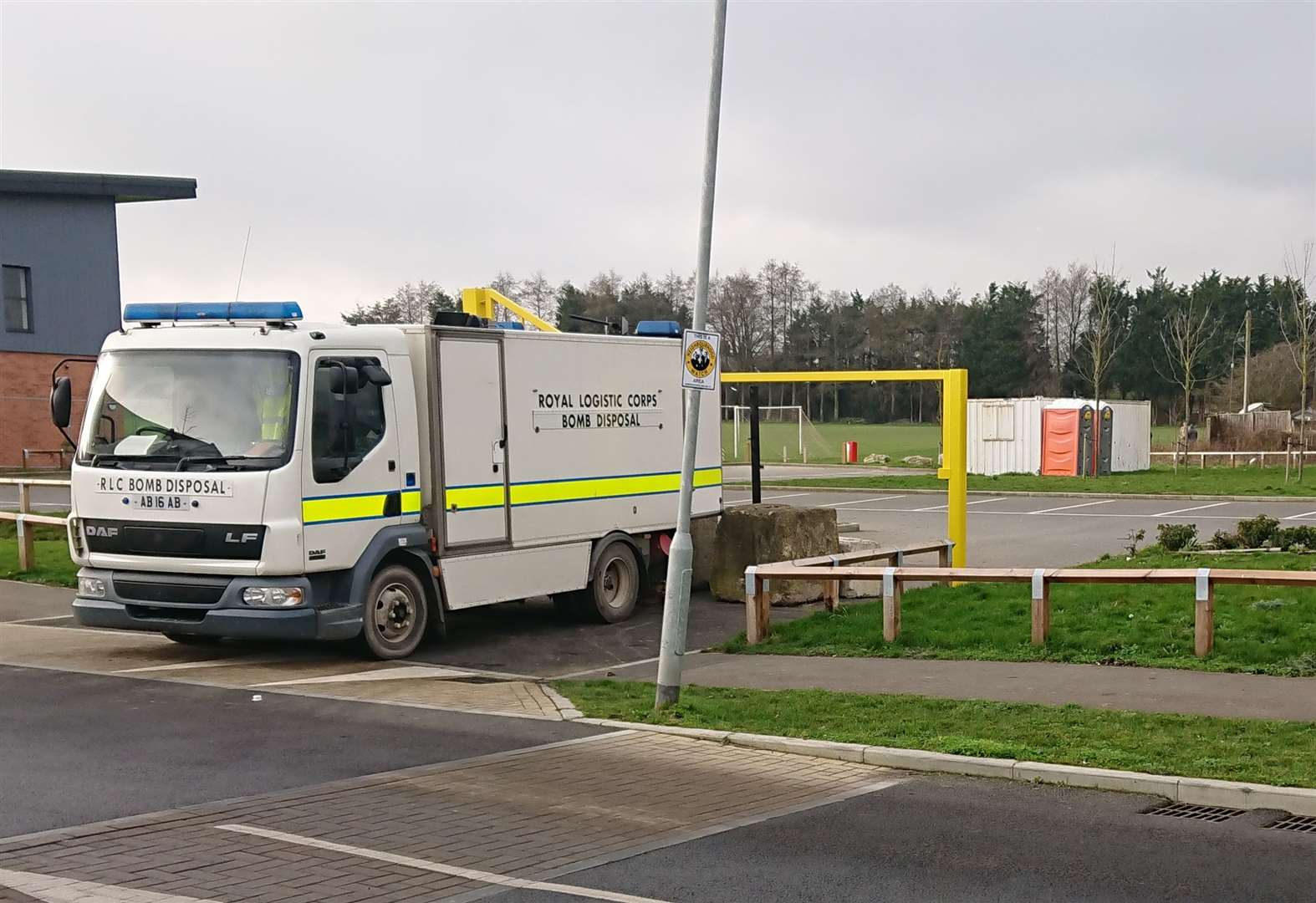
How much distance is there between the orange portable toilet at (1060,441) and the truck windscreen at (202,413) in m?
32.9

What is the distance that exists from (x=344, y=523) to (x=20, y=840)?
6.12 meters

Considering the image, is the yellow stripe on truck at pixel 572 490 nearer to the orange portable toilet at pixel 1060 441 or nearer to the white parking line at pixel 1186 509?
the white parking line at pixel 1186 509

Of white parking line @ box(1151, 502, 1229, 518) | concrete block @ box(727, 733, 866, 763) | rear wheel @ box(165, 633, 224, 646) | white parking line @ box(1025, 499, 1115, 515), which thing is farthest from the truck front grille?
white parking line @ box(1151, 502, 1229, 518)

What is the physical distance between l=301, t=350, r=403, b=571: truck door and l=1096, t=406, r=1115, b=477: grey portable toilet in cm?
3275

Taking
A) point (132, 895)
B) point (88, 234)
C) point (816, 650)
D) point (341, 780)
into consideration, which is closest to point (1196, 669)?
point (816, 650)

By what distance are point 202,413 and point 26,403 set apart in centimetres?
3736

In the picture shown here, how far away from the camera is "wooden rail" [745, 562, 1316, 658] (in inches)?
455

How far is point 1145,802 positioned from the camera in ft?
25.8

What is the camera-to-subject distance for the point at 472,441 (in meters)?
14.1

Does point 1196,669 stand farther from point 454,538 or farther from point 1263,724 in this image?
point 454,538

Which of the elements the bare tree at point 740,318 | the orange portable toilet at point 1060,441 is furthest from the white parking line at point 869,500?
the bare tree at point 740,318

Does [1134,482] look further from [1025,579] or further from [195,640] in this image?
[195,640]

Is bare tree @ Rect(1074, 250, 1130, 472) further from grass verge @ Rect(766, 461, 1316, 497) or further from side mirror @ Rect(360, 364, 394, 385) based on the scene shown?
side mirror @ Rect(360, 364, 394, 385)

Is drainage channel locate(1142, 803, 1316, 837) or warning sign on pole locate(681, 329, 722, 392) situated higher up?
warning sign on pole locate(681, 329, 722, 392)
